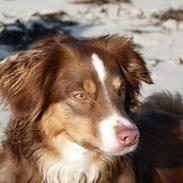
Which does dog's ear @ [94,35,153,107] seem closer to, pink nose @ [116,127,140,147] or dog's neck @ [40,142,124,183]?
dog's neck @ [40,142,124,183]

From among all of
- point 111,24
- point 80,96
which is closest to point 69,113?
point 80,96

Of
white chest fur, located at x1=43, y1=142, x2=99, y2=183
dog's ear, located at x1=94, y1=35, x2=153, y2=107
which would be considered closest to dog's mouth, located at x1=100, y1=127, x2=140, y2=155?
white chest fur, located at x1=43, y1=142, x2=99, y2=183

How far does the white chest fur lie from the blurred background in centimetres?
348

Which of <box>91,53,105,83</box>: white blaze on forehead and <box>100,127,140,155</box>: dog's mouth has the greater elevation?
<box>91,53,105,83</box>: white blaze on forehead

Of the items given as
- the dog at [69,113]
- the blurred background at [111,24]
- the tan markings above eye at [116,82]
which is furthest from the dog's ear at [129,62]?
the blurred background at [111,24]

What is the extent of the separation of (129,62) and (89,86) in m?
0.54

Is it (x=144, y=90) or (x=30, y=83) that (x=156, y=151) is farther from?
(x=144, y=90)

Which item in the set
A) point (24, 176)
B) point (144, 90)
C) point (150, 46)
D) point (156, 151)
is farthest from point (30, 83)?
point (150, 46)

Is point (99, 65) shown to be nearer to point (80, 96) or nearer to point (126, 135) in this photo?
point (80, 96)

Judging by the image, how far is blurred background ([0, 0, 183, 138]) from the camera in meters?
9.08

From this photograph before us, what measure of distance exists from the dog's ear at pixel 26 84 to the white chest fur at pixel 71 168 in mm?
325

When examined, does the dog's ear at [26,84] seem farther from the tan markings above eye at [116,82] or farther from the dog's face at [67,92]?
the tan markings above eye at [116,82]

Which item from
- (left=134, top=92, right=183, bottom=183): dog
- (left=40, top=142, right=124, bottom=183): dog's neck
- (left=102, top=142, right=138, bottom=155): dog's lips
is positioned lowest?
(left=134, top=92, right=183, bottom=183): dog

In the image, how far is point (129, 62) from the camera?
529 centimetres
